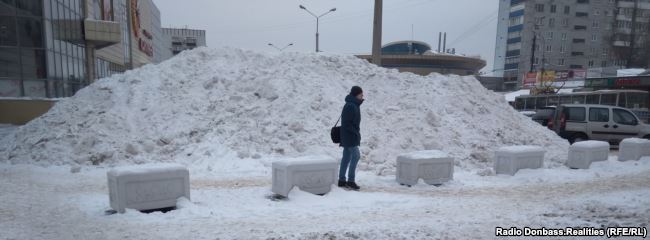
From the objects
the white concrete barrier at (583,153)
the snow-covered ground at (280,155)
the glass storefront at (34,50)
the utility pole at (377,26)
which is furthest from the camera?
the glass storefront at (34,50)

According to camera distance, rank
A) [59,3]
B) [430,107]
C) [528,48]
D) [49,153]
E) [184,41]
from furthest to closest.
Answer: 1. [184,41]
2. [528,48]
3. [59,3]
4. [430,107]
5. [49,153]

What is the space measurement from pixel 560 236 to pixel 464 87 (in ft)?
31.0

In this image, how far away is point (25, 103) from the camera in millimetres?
15992

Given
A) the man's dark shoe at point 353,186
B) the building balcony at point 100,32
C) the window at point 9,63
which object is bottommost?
the man's dark shoe at point 353,186

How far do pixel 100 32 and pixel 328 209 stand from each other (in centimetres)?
2598

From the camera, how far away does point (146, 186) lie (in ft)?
16.3

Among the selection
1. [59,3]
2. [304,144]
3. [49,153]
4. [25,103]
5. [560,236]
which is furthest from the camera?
[59,3]

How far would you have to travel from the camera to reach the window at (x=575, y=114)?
12391mm

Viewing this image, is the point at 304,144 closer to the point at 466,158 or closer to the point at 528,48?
the point at 466,158

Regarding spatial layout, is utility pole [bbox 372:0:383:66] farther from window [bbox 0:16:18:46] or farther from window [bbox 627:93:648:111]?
window [bbox 627:93:648:111]

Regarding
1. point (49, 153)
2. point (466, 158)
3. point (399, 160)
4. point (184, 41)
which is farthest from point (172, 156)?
point (184, 41)

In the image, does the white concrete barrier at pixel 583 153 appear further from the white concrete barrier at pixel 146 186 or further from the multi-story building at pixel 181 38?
the multi-story building at pixel 181 38

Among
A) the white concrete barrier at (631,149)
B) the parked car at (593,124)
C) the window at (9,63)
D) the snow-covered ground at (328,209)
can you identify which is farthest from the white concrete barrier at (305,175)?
A: the window at (9,63)

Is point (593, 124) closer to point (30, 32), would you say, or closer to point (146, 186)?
point (146, 186)
